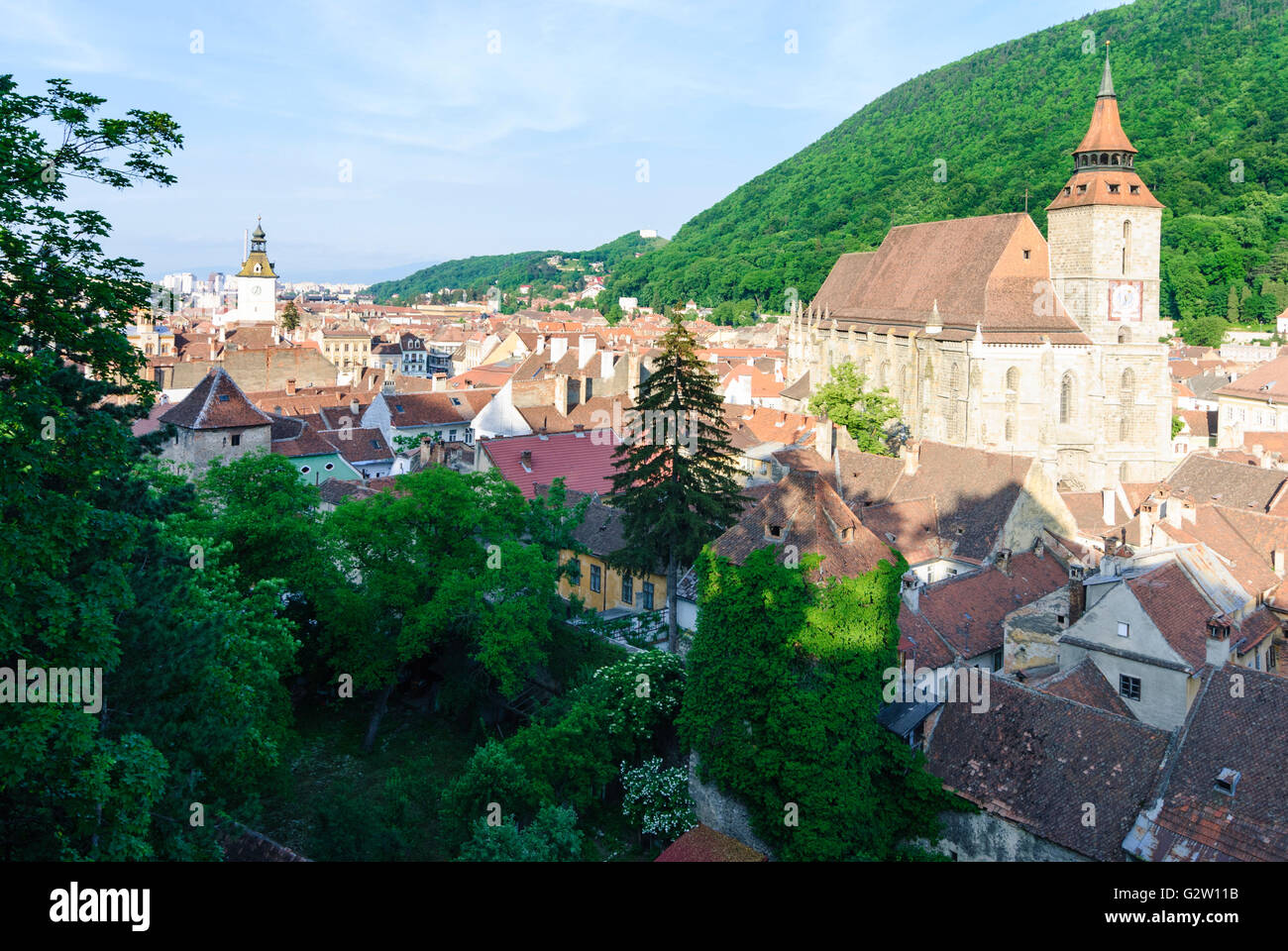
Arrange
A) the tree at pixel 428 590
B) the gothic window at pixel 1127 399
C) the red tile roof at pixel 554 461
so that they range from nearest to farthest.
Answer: the tree at pixel 428 590 < the red tile roof at pixel 554 461 < the gothic window at pixel 1127 399

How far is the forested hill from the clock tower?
86.5m

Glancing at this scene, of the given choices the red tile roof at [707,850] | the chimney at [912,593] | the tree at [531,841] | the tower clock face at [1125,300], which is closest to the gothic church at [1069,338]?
the tower clock face at [1125,300]

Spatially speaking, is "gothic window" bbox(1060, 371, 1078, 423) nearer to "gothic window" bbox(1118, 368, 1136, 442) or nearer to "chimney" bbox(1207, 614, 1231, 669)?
"gothic window" bbox(1118, 368, 1136, 442)

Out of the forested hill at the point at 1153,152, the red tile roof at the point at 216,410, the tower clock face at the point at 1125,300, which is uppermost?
the forested hill at the point at 1153,152

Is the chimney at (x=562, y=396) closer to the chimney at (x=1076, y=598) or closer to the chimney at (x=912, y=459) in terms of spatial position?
the chimney at (x=912, y=459)

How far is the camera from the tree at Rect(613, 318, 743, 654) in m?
30.9

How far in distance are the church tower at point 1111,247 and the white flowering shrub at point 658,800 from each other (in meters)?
42.7

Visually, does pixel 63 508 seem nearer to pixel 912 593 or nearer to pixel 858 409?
pixel 912 593

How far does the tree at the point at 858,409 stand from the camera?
56.8 meters

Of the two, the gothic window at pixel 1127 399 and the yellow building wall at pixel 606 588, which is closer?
the yellow building wall at pixel 606 588

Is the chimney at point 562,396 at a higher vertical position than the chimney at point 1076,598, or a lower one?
higher

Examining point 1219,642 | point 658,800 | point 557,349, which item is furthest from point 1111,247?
point 557,349
